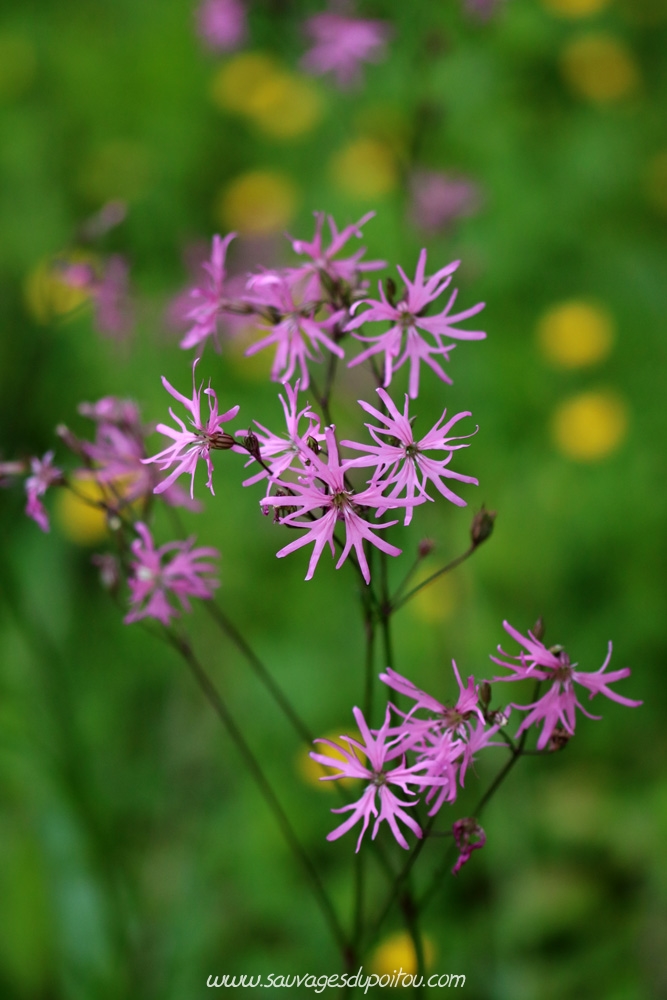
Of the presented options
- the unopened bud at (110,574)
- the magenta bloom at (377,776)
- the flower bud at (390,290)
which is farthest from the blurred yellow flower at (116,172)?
the magenta bloom at (377,776)

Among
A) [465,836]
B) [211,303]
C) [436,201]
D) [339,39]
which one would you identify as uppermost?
[339,39]

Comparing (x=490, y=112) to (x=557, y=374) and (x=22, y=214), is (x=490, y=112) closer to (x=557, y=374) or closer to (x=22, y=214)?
(x=557, y=374)

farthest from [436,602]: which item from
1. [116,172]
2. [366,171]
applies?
[116,172]

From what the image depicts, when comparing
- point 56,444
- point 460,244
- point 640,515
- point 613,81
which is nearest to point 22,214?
point 56,444

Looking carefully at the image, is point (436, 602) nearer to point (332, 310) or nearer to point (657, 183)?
point (332, 310)

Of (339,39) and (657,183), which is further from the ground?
(339,39)

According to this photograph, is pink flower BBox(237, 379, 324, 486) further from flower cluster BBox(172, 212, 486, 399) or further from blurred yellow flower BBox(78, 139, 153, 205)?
blurred yellow flower BBox(78, 139, 153, 205)

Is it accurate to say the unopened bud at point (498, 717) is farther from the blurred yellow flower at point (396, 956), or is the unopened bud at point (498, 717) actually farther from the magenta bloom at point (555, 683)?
the blurred yellow flower at point (396, 956)
